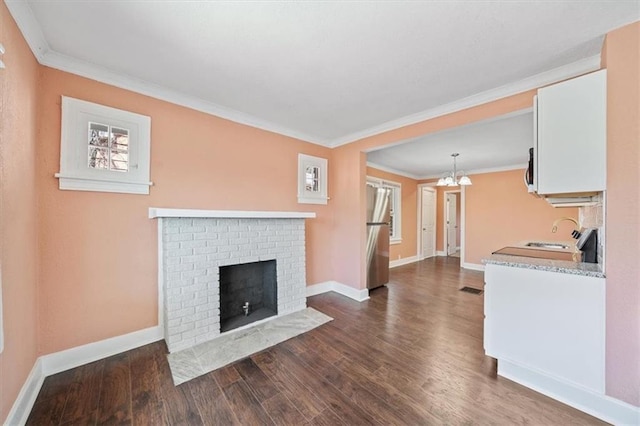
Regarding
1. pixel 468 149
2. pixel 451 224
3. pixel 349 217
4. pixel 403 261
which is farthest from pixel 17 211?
pixel 451 224

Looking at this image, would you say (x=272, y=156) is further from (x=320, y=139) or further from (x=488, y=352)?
(x=488, y=352)

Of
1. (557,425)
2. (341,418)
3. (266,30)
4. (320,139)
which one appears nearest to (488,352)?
(557,425)

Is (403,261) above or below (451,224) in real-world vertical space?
below

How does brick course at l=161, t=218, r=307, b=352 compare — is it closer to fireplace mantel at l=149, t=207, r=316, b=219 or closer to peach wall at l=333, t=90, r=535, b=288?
fireplace mantel at l=149, t=207, r=316, b=219

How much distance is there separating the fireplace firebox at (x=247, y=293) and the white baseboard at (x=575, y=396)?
241 centimetres

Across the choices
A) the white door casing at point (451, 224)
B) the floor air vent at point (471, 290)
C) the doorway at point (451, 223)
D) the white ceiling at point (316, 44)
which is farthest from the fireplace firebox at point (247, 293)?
the white door casing at point (451, 224)

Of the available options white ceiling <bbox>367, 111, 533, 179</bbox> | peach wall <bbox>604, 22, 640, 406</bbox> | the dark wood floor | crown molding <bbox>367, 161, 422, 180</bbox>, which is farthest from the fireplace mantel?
crown molding <bbox>367, 161, 422, 180</bbox>

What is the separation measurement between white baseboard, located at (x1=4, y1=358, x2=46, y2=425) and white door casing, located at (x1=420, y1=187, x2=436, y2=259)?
7206 mm

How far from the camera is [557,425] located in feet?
4.77

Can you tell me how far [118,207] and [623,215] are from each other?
12.9ft

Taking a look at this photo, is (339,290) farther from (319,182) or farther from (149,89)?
(149,89)

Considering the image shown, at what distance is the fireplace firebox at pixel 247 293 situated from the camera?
2.75 meters

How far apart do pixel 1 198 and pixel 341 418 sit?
2.38 metres

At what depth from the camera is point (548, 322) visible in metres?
1.74
